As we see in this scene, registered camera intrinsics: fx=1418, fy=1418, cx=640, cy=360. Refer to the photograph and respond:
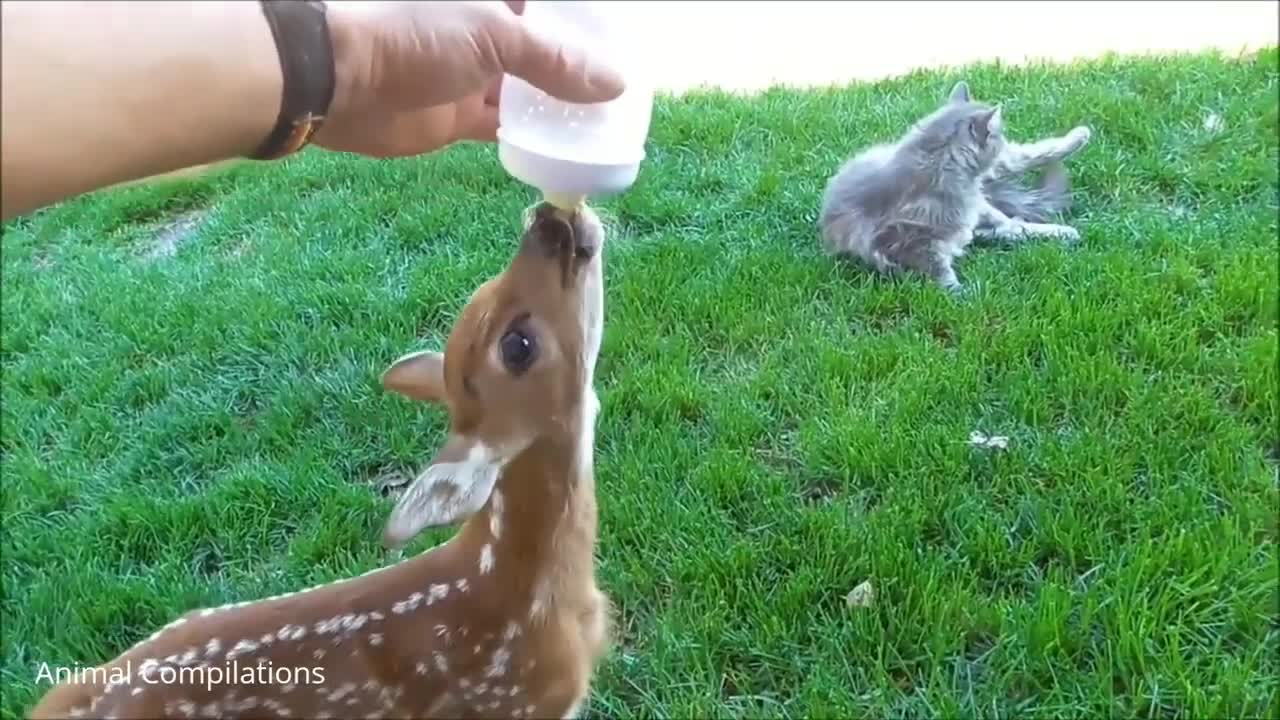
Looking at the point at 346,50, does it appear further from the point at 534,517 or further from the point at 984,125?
the point at 984,125

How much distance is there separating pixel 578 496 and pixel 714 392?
3.81ft

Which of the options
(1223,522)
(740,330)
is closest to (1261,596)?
(1223,522)

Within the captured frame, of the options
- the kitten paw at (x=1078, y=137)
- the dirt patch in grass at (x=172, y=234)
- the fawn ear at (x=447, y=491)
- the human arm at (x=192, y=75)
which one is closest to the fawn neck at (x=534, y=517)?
the fawn ear at (x=447, y=491)

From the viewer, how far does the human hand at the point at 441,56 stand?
178 cm

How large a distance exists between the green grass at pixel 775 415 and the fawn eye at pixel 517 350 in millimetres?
807

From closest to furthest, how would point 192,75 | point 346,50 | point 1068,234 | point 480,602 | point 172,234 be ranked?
point 192,75 < point 346,50 < point 480,602 < point 1068,234 < point 172,234

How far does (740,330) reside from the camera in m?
3.62

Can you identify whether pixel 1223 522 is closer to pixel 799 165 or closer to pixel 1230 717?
pixel 1230 717

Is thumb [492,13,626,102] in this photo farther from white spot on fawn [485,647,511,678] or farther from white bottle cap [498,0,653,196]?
white spot on fawn [485,647,511,678]

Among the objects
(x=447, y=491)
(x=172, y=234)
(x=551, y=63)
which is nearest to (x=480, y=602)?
(x=447, y=491)

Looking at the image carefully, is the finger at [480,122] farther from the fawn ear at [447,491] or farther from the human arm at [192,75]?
the fawn ear at [447,491]

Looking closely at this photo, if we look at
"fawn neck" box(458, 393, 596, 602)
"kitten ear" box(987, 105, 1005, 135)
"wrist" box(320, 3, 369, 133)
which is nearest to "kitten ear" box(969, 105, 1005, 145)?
"kitten ear" box(987, 105, 1005, 135)

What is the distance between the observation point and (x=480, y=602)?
7.30ft

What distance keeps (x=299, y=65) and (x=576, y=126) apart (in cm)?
35
